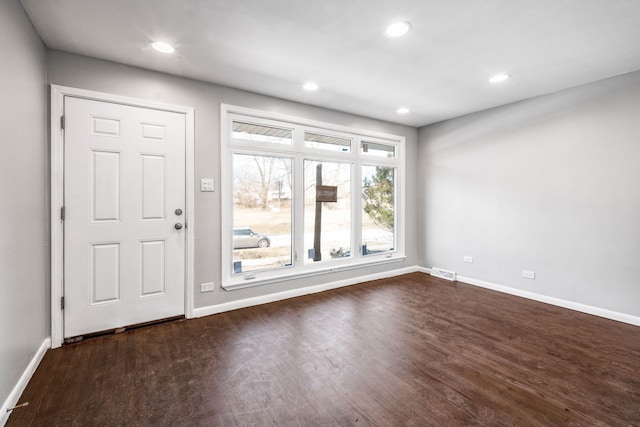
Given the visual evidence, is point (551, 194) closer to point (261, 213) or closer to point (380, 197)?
point (380, 197)

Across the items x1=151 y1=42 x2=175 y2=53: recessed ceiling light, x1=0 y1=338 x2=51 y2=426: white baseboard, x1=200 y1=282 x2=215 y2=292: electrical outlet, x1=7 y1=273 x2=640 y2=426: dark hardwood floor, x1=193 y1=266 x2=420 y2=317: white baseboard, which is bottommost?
x1=7 y1=273 x2=640 y2=426: dark hardwood floor

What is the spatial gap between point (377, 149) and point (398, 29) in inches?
101

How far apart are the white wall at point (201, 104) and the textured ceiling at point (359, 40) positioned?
0.11m

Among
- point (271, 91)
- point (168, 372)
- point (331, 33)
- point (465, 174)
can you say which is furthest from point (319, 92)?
point (168, 372)

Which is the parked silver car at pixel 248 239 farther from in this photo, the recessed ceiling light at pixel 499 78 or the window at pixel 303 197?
the recessed ceiling light at pixel 499 78

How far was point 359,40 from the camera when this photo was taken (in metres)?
2.39

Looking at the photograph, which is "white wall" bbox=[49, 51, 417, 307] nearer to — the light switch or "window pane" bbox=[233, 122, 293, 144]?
the light switch

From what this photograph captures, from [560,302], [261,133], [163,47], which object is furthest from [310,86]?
[560,302]

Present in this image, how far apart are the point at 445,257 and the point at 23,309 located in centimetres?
496

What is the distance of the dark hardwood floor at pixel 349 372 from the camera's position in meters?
1.68

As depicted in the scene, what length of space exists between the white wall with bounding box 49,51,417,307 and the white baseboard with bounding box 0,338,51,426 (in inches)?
47.5

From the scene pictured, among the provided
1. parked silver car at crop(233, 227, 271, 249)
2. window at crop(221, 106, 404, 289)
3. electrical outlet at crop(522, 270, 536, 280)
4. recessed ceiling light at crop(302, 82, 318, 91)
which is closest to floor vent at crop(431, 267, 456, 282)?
window at crop(221, 106, 404, 289)

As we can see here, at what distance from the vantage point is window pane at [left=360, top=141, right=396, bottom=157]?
4578mm

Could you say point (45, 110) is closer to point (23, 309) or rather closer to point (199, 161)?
point (199, 161)
